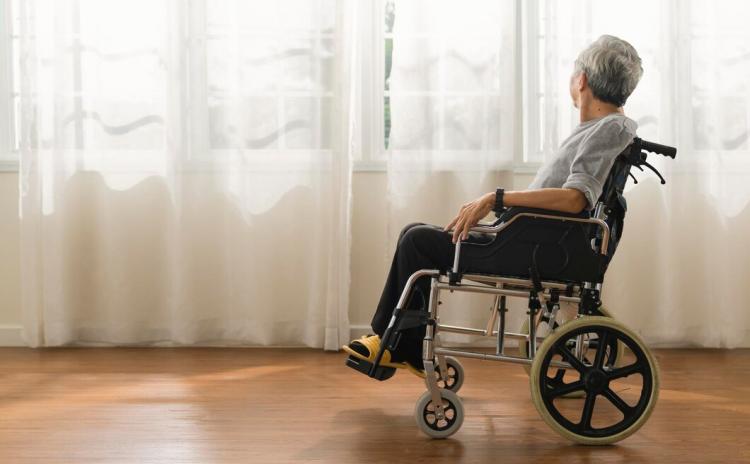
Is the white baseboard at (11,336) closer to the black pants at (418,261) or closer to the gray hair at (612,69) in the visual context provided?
the black pants at (418,261)

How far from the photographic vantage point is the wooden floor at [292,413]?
7.35 feet

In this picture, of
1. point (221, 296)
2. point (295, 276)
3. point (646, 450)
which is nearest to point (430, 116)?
point (295, 276)

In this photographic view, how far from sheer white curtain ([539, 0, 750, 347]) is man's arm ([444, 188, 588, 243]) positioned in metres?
1.35

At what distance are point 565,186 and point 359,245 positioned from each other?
1561 millimetres

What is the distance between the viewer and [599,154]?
7.64 feet

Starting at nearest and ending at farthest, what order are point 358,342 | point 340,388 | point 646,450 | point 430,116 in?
point 646,450
point 358,342
point 340,388
point 430,116

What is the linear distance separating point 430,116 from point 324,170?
0.47 metres

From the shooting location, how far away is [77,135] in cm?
366

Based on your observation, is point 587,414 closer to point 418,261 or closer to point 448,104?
point 418,261

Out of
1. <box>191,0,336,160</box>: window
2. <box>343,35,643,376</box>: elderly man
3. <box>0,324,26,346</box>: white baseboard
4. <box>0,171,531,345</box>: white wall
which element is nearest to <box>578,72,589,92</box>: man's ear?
<box>343,35,643,376</box>: elderly man

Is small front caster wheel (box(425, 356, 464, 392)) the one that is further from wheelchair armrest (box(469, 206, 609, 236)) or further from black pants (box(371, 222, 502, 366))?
wheelchair armrest (box(469, 206, 609, 236))

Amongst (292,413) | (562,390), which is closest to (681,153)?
(562,390)

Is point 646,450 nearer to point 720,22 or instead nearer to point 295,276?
point 295,276

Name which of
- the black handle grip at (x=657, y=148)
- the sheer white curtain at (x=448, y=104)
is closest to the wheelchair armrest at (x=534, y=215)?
the black handle grip at (x=657, y=148)
